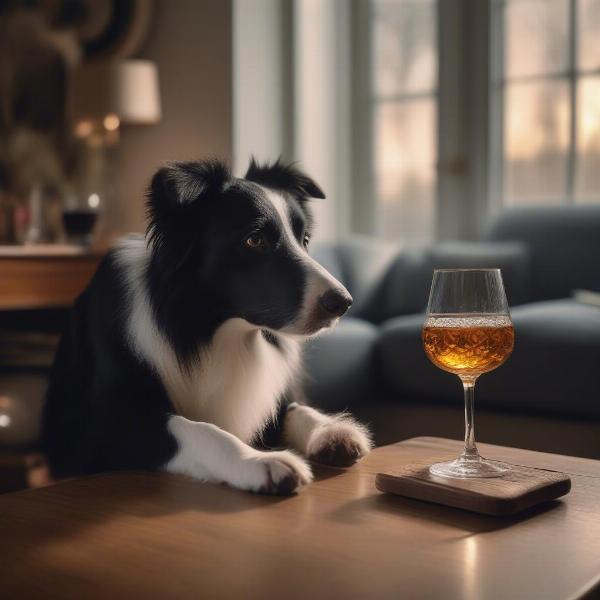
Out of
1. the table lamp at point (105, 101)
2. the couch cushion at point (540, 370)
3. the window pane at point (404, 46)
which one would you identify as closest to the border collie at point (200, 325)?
the couch cushion at point (540, 370)

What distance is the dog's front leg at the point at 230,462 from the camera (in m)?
1.08

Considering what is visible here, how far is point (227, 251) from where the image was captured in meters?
1.44

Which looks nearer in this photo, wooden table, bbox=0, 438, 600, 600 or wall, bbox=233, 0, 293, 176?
wooden table, bbox=0, 438, 600, 600

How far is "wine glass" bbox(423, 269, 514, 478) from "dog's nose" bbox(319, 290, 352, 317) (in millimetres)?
262

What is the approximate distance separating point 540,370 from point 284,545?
1769 mm

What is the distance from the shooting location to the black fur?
1387 mm

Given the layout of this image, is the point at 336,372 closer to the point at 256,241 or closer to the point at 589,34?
the point at 256,241

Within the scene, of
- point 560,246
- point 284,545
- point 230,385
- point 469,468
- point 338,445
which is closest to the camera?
point 284,545

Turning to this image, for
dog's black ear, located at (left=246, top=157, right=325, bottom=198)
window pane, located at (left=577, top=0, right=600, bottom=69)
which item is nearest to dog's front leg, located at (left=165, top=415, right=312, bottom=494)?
dog's black ear, located at (left=246, top=157, right=325, bottom=198)

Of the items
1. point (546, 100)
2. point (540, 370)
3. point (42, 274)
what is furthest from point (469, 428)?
point (546, 100)

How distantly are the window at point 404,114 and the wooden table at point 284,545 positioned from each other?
3233mm

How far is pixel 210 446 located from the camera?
119 centimetres

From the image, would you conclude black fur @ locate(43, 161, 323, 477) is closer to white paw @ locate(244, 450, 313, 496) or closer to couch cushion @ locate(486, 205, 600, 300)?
white paw @ locate(244, 450, 313, 496)

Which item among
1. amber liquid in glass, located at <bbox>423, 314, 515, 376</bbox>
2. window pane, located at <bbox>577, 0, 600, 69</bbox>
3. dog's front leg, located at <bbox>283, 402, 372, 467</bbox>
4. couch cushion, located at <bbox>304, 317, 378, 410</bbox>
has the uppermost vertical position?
window pane, located at <bbox>577, 0, 600, 69</bbox>
